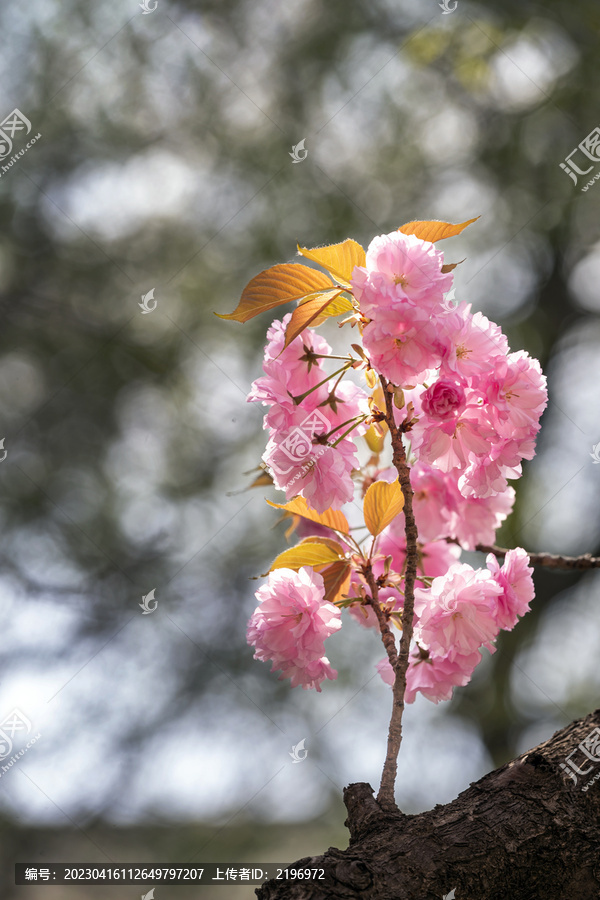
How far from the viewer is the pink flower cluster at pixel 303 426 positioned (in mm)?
563

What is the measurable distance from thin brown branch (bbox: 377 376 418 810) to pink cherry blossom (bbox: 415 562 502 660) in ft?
0.19

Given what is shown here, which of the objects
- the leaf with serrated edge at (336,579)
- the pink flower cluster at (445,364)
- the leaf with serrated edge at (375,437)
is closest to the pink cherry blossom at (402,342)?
the pink flower cluster at (445,364)

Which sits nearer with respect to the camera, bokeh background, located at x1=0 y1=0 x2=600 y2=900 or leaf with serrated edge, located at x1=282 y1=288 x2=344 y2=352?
leaf with serrated edge, located at x1=282 y1=288 x2=344 y2=352

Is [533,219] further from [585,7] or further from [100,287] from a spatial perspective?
[100,287]

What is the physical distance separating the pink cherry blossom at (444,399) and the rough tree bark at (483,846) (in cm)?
30

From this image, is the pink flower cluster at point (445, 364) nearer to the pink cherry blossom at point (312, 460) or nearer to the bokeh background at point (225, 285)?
the pink cherry blossom at point (312, 460)

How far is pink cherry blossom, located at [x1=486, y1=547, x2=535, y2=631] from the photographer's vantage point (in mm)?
602

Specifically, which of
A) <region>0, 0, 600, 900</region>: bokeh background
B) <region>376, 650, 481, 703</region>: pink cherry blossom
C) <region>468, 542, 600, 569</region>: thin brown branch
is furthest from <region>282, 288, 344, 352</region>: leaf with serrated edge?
<region>0, 0, 600, 900</region>: bokeh background

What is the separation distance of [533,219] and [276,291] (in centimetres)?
250

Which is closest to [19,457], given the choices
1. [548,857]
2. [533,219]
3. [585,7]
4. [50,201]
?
[50,201]

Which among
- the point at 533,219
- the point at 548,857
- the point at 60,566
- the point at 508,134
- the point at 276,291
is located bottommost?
the point at 548,857

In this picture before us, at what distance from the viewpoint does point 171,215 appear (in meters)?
2.70

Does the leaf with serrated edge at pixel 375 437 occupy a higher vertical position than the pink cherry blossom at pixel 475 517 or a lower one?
higher

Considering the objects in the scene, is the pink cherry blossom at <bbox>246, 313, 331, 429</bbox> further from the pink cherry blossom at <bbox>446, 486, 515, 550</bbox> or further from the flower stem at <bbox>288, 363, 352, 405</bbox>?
the pink cherry blossom at <bbox>446, 486, 515, 550</bbox>
